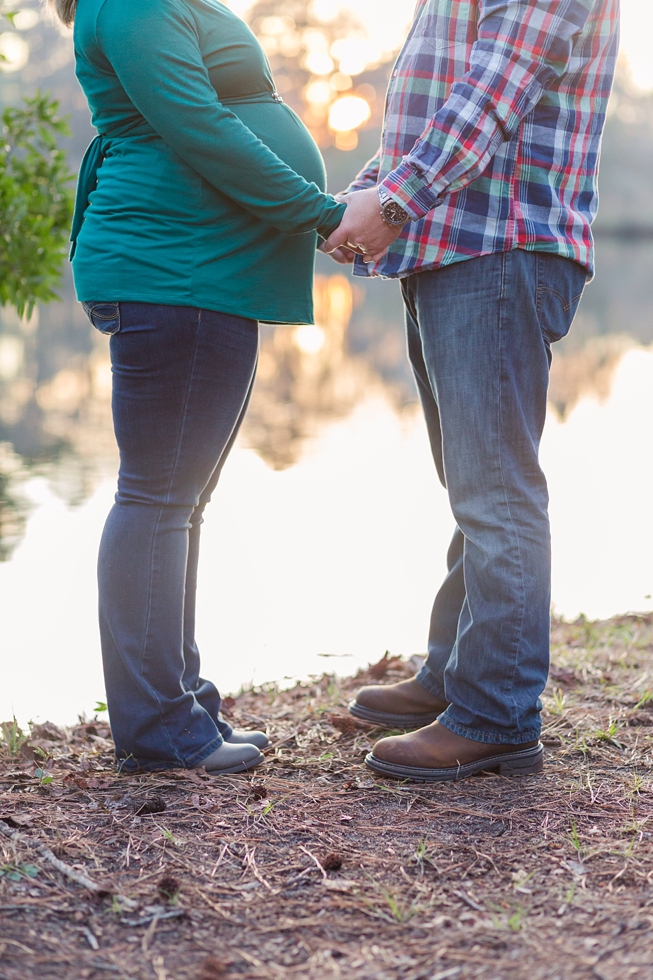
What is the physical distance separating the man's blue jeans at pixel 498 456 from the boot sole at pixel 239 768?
434 millimetres

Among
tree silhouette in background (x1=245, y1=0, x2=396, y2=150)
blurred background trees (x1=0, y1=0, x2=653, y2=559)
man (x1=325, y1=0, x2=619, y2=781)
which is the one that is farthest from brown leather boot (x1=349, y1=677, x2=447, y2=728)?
tree silhouette in background (x1=245, y1=0, x2=396, y2=150)

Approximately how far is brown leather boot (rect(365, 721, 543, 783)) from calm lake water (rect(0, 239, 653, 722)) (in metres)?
1.16

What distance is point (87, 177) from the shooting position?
2027 mm

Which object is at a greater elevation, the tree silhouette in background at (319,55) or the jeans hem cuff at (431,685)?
the tree silhouette in background at (319,55)

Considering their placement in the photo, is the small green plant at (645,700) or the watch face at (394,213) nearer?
the watch face at (394,213)

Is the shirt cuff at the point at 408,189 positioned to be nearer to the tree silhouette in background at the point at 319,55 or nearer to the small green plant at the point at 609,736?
the small green plant at the point at 609,736

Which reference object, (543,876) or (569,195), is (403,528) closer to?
(569,195)

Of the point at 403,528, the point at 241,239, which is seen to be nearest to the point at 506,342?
the point at 241,239

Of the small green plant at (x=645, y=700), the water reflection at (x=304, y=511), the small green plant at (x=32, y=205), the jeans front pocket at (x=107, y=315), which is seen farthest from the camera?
the water reflection at (x=304, y=511)

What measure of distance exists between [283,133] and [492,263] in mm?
529

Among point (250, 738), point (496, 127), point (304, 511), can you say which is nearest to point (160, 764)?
point (250, 738)

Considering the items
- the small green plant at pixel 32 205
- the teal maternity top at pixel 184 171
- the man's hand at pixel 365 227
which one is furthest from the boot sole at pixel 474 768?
the small green plant at pixel 32 205

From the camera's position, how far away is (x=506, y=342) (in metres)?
1.96

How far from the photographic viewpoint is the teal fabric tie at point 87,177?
2010mm
